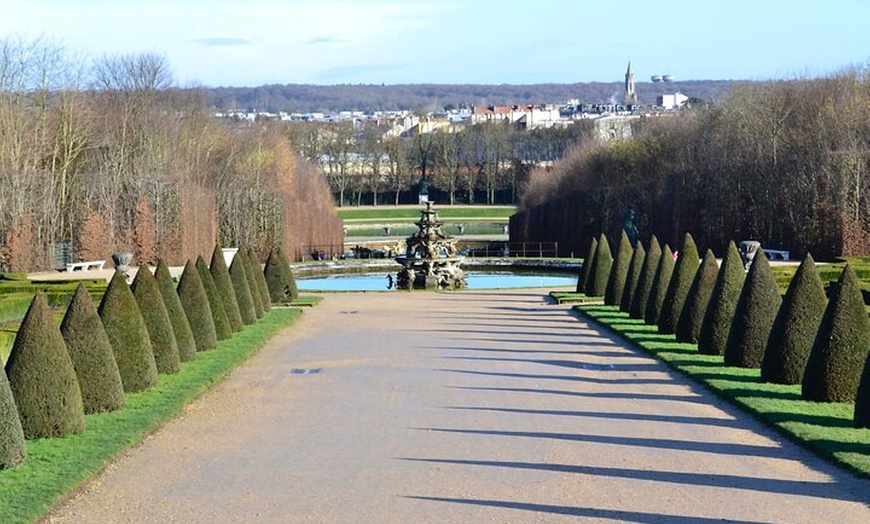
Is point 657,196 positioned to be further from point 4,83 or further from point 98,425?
point 98,425

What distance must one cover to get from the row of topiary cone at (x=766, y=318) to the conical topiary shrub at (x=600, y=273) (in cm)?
604

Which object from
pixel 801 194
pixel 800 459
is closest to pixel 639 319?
pixel 800 459

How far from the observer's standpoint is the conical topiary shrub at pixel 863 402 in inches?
621

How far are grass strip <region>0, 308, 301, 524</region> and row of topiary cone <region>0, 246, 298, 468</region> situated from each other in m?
0.25

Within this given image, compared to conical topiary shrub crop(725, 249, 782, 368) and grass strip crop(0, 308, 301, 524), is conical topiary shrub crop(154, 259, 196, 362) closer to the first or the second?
grass strip crop(0, 308, 301, 524)

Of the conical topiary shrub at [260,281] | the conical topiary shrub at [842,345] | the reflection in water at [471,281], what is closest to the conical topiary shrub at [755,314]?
the conical topiary shrub at [842,345]

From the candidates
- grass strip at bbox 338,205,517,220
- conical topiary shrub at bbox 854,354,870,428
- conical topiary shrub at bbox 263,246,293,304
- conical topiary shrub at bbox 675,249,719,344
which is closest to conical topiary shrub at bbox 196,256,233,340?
conical topiary shrub at bbox 675,249,719,344

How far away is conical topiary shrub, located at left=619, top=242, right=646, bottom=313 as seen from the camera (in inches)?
1324

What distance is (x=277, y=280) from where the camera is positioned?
128ft

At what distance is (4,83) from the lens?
61.6 meters

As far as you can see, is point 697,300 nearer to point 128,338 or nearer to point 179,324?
point 179,324

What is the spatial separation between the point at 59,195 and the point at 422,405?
45.3m

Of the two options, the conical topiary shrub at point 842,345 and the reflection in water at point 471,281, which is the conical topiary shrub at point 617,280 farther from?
the conical topiary shrub at point 842,345

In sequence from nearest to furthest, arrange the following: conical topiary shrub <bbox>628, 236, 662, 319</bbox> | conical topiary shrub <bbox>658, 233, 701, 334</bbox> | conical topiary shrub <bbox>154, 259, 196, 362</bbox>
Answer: conical topiary shrub <bbox>154, 259, 196, 362</bbox> < conical topiary shrub <bbox>658, 233, 701, 334</bbox> < conical topiary shrub <bbox>628, 236, 662, 319</bbox>
